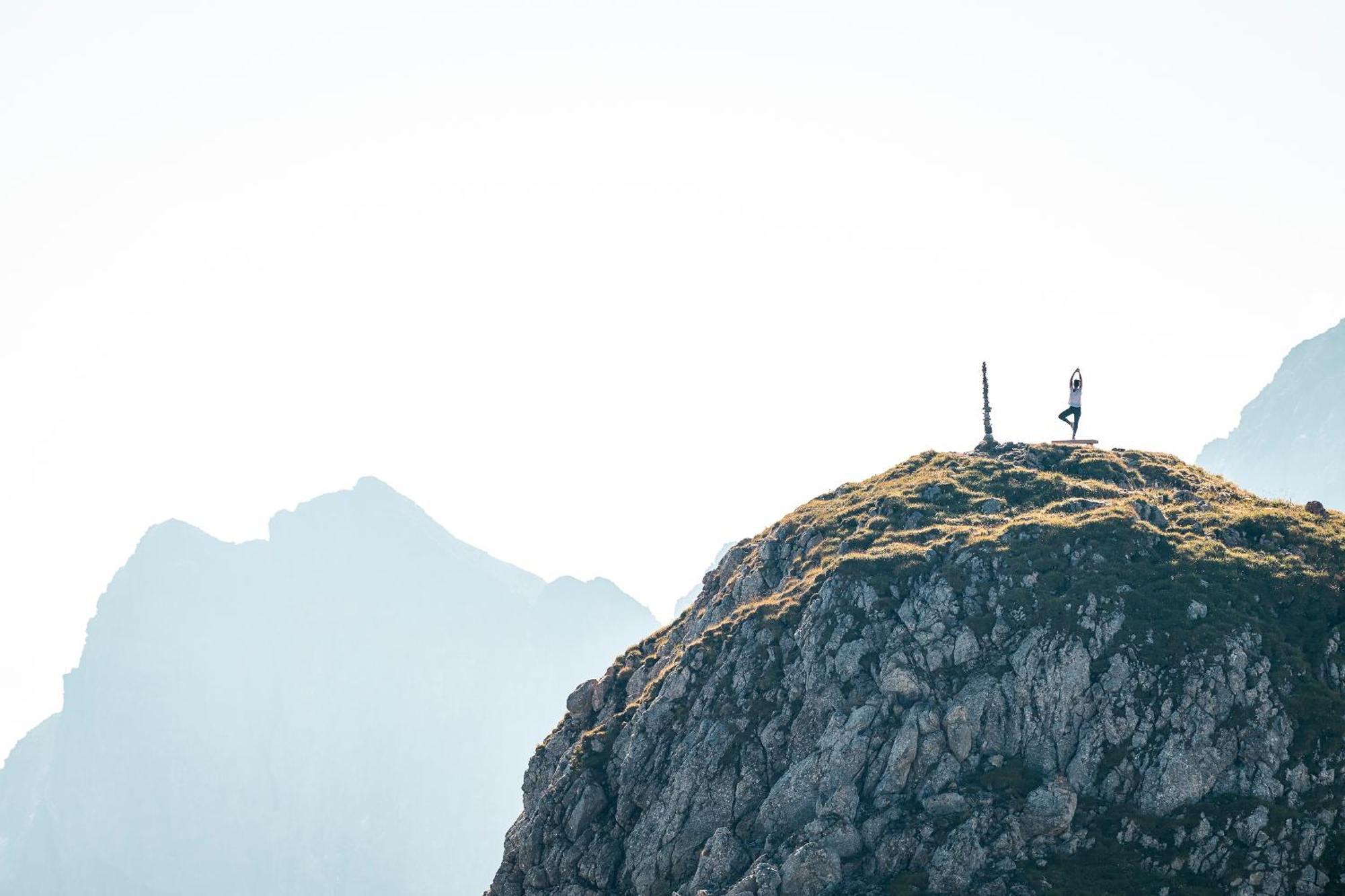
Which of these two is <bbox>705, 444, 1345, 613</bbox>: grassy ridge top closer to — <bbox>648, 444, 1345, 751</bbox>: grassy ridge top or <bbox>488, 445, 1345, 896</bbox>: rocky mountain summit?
<bbox>648, 444, 1345, 751</bbox>: grassy ridge top

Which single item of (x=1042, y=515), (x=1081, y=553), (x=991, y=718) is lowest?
(x=991, y=718)

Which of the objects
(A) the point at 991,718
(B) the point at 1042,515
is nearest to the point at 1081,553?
(B) the point at 1042,515

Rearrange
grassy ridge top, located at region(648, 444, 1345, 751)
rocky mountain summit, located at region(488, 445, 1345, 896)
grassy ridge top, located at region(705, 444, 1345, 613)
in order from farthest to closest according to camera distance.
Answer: grassy ridge top, located at region(705, 444, 1345, 613), grassy ridge top, located at region(648, 444, 1345, 751), rocky mountain summit, located at region(488, 445, 1345, 896)

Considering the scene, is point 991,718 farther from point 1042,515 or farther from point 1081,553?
point 1042,515

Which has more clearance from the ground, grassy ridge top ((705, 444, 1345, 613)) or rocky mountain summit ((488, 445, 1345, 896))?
grassy ridge top ((705, 444, 1345, 613))

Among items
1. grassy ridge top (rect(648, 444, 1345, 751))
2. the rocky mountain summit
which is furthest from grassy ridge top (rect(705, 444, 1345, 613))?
the rocky mountain summit

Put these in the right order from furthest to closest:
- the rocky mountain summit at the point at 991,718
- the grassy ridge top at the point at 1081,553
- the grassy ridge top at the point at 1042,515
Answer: the grassy ridge top at the point at 1042,515
the grassy ridge top at the point at 1081,553
the rocky mountain summit at the point at 991,718

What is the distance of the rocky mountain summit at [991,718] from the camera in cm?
7181

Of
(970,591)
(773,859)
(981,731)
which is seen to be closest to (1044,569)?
(970,591)

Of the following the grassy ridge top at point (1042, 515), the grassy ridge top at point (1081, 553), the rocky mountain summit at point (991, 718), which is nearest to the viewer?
the rocky mountain summit at point (991, 718)

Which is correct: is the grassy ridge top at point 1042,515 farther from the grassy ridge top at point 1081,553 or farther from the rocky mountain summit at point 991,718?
the rocky mountain summit at point 991,718

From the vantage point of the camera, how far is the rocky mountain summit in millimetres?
71812

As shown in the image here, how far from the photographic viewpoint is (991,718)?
78.7 m

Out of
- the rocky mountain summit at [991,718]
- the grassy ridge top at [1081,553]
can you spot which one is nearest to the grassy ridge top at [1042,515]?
the grassy ridge top at [1081,553]
